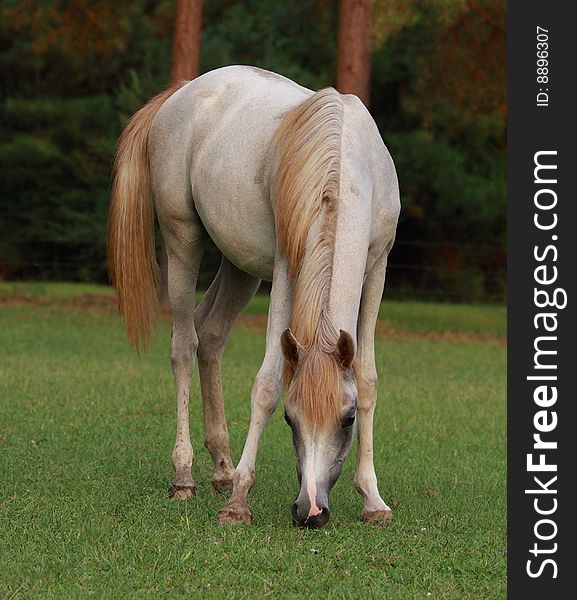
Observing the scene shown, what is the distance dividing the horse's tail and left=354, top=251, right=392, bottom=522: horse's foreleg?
155cm

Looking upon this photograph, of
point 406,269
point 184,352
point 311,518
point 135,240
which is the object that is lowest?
point 311,518

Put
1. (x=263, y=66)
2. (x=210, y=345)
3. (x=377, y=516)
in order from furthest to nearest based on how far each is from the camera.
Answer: (x=263, y=66) < (x=210, y=345) < (x=377, y=516)

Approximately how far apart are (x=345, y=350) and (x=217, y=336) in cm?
200

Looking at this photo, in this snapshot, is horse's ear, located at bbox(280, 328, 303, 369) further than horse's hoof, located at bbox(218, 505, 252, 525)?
No

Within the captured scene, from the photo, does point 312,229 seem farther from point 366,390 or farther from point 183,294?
point 183,294

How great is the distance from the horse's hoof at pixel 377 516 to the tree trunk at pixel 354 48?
40.6 feet

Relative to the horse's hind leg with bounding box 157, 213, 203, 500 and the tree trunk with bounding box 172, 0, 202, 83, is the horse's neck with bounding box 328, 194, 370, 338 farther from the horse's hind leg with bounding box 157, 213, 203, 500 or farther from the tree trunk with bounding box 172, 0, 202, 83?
the tree trunk with bounding box 172, 0, 202, 83

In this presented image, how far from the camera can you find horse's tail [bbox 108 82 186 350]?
656 cm

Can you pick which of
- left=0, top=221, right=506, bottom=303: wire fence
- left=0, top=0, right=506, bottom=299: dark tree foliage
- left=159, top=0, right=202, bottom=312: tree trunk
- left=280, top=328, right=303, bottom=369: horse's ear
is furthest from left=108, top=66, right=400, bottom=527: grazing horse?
left=0, top=221, right=506, bottom=303: wire fence

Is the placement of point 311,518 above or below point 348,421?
below

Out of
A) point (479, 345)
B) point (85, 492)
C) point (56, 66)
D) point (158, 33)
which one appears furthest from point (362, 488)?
point (56, 66)

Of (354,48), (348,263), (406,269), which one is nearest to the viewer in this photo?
(348,263)

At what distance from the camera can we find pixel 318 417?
15.3 ft

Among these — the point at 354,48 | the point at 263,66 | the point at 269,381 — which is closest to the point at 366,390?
the point at 269,381
